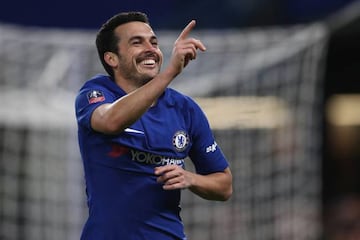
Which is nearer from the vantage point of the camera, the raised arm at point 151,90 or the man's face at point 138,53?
the raised arm at point 151,90

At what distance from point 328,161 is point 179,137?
341 inches

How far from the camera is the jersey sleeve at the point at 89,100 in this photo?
4.66 m

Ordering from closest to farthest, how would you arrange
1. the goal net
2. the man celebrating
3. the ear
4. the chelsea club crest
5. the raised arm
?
1. the raised arm
2. the man celebrating
3. the chelsea club crest
4. the ear
5. the goal net

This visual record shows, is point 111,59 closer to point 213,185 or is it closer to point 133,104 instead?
point 133,104

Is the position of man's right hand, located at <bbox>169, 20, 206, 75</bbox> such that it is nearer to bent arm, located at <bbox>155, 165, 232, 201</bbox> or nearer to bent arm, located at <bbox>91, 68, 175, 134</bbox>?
bent arm, located at <bbox>91, 68, 175, 134</bbox>

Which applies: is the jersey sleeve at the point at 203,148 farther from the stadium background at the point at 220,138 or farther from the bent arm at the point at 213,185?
the stadium background at the point at 220,138

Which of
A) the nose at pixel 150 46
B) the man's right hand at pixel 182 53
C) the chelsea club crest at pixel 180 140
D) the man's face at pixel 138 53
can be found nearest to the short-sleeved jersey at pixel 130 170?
the chelsea club crest at pixel 180 140

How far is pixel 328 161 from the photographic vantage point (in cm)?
1323

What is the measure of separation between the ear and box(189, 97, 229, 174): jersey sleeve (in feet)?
1.30

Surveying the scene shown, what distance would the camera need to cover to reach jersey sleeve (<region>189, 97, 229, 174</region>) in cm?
491

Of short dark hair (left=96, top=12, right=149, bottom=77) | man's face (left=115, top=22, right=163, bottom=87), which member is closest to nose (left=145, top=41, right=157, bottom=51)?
man's face (left=115, top=22, right=163, bottom=87)

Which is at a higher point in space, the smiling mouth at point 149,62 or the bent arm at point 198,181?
the smiling mouth at point 149,62

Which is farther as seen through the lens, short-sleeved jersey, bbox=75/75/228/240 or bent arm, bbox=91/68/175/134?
short-sleeved jersey, bbox=75/75/228/240

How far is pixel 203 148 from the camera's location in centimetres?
497
